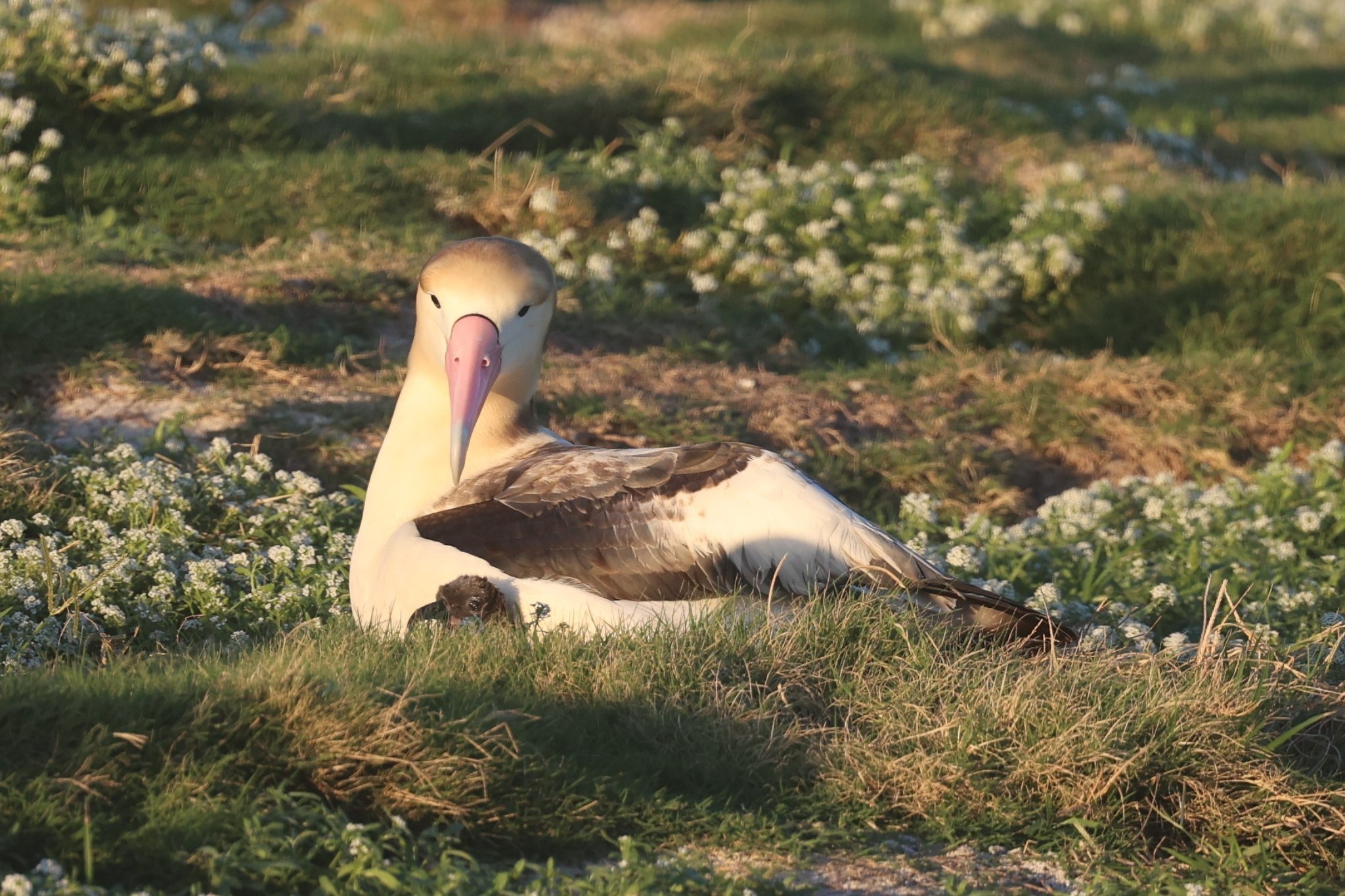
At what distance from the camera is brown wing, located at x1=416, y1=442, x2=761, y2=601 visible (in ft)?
13.0

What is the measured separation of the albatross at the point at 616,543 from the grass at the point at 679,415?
0.57ft

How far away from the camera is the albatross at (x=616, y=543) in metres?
3.95

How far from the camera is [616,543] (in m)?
3.98

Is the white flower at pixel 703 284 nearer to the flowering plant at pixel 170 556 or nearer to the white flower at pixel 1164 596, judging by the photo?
the flowering plant at pixel 170 556

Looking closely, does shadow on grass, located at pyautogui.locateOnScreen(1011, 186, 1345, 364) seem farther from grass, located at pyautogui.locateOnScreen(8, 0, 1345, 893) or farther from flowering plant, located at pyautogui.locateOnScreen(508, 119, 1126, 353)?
flowering plant, located at pyautogui.locateOnScreen(508, 119, 1126, 353)

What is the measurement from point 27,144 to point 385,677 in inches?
211

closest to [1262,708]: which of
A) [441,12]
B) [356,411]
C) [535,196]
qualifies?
[356,411]

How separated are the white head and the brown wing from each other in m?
0.24

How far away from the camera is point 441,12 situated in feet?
48.7

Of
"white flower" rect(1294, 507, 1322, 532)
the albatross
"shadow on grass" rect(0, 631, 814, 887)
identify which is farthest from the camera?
"white flower" rect(1294, 507, 1322, 532)

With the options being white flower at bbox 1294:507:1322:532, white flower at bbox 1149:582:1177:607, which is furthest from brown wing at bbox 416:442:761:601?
white flower at bbox 1294:507:1322:532

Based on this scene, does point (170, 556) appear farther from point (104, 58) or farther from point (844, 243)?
point (844, 243)

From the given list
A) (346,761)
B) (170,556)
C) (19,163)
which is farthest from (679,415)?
(346,761)

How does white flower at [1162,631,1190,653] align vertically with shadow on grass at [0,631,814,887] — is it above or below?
below
